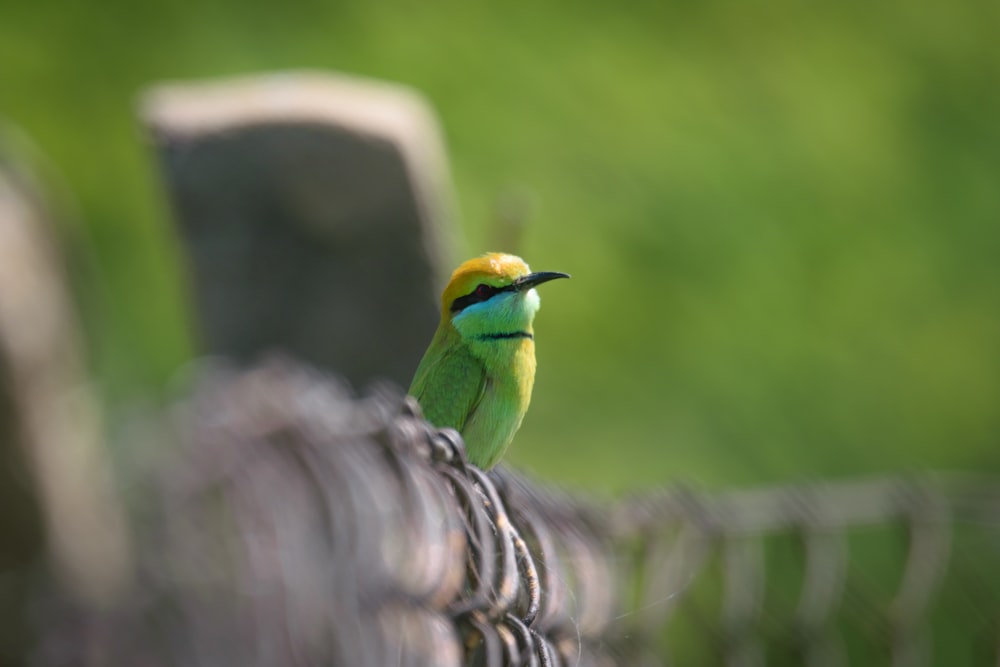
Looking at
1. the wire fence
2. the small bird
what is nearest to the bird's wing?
the small bird

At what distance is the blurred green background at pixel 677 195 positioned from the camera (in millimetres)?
3533

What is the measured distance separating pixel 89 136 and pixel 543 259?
1.24m

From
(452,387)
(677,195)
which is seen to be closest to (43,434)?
(452,387)

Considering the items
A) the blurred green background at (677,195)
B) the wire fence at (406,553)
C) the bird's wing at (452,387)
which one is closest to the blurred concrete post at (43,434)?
the wire fence at (406,553)

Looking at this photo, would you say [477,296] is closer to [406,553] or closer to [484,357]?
[484,357]

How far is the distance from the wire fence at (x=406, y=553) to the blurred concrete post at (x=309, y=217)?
640 mm

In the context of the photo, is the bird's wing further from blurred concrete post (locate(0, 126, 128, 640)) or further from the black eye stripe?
blurred concrete post (locate(0, 126, 128, 640))

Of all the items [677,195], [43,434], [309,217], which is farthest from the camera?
[677,195]

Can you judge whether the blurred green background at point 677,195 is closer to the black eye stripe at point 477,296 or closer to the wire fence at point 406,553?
the wire fence at point 406,553

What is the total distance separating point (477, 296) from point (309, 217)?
879 millimetres

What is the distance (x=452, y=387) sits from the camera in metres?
1.40

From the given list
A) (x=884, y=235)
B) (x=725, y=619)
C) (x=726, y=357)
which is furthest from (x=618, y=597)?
(x=884, y=235)

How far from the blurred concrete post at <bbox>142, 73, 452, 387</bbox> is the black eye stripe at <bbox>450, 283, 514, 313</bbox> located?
78 centimetres

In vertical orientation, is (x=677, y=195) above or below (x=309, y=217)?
below
